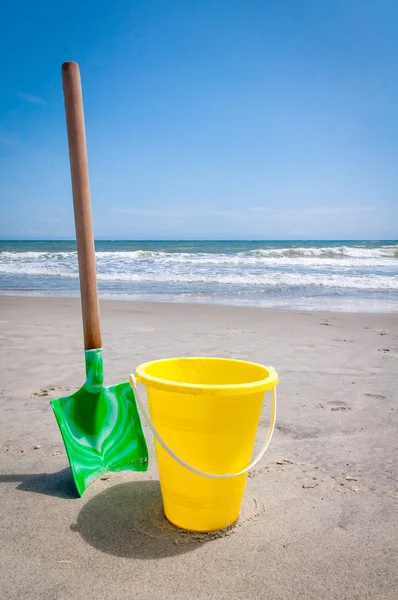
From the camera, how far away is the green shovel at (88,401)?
1953 mm

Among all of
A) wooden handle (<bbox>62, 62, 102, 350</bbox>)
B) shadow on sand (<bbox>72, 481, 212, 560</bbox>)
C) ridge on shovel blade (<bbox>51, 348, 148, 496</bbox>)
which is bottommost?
shadow on sand (<bbox>72, 481, 212, 560</bbox>)

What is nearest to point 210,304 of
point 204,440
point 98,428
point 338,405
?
point 338,405

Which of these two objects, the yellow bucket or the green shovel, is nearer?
the yellow bucket

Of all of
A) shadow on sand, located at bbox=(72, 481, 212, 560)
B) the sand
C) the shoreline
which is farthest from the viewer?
the shoreline

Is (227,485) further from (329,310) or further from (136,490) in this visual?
(329,310)

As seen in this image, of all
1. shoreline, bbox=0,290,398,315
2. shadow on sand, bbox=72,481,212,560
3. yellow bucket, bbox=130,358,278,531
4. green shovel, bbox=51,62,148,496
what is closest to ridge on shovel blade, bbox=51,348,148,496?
green shovel, bbox=51,62,148,496

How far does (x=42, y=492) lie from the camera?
1939 millimetres

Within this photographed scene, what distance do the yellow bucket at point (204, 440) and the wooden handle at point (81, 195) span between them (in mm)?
471

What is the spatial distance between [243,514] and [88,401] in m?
0.84

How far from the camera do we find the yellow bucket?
146cm

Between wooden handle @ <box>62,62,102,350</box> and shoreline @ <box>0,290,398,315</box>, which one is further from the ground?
wooden handle @ <box>62,62,102,350</box>

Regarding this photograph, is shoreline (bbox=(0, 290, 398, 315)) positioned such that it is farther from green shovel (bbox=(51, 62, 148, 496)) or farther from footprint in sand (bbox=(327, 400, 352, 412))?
green shovel (bbox=(51, 62, 148, 496))

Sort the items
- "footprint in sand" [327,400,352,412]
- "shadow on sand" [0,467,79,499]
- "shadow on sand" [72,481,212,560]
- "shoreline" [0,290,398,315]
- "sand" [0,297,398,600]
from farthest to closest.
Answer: "shoreline" [0,290,398,315]
"footprint in sand" [327,400,352,412]
"shadow on sand" [0,467,79,499]
"shadow on sand" [72,481,212,560]
"sand" [0,297,398,600]

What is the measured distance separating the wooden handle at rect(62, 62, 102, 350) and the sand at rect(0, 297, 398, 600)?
69cm
